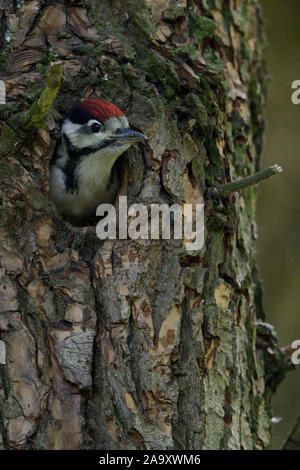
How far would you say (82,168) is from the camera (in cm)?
446

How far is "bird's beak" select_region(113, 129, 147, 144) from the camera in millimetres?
3908

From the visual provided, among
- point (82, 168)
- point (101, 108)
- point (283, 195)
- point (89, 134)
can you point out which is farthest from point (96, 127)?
point (283, 195)

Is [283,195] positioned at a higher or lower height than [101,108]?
lower

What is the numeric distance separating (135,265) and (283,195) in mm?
3546

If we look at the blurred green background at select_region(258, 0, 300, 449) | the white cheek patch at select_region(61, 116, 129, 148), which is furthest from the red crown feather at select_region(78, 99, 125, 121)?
the blurred green background at select_region(258, 0, 300, 449)

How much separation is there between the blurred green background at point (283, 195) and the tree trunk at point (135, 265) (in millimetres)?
2238

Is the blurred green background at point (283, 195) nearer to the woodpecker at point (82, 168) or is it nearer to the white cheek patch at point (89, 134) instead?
the woodpecker at point (82, 168)

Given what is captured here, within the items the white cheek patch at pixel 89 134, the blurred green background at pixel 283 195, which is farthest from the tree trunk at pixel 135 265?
the blurred green background at pixel 283 195

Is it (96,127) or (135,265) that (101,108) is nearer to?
(96,127)

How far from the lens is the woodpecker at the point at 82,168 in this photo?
420cm
